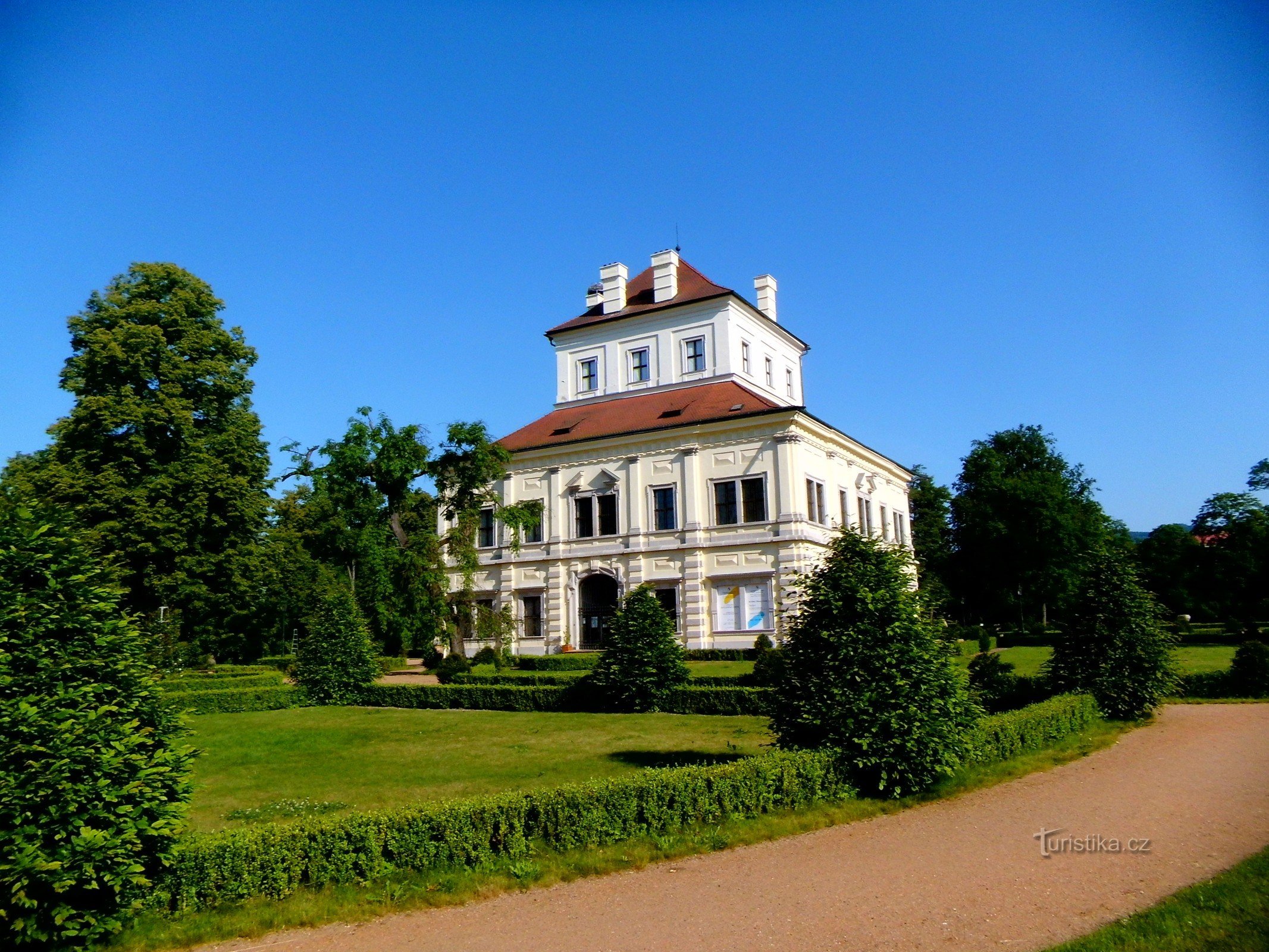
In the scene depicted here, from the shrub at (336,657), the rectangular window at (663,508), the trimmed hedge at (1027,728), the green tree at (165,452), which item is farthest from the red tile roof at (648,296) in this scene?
the trimmed hedge at (1027,728)

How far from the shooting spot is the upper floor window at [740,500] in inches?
1490

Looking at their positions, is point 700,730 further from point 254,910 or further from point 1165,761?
point 254,910

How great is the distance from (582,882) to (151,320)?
110ft

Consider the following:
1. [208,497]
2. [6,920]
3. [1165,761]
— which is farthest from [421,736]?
[208,497]

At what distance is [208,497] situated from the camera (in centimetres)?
3394

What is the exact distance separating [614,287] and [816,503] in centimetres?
1751

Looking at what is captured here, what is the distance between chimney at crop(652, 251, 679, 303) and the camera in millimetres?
47031

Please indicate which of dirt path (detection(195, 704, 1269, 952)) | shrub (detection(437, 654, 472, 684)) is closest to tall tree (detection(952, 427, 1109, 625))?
shrub (detection(437, 654, 472, 684))

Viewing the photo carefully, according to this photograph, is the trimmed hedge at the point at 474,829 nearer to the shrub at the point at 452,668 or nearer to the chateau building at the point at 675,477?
the shrub at the point at 452,668

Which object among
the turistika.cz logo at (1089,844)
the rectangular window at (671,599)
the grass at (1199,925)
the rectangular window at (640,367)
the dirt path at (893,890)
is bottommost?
the dirt path at (893,890)

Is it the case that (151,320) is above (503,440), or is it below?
above

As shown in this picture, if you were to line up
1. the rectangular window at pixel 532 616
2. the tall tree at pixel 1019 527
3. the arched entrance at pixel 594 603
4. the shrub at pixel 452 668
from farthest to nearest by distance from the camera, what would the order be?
the tall tree at pixel 1019 527 → the rectangular window at pixel 532 616 → the arched entrance at pixel 594 603 → the shrub at pixel 452 668

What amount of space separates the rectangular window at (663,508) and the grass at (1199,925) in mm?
32478

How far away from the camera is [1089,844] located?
9.05 meters
